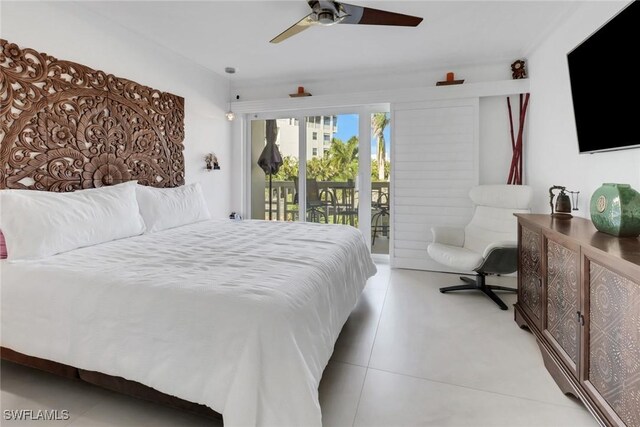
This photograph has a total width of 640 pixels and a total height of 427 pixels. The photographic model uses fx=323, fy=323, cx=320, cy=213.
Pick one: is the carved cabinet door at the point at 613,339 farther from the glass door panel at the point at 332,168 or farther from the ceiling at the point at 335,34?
the glass door panel at the point at 332,168

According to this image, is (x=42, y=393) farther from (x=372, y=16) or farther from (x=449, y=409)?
(x=372, y=16)

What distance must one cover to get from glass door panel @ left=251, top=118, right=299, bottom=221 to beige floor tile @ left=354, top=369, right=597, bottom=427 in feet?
10.8

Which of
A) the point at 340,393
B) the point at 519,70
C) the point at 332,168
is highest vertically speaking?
the point at 519,70

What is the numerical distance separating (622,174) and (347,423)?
217 cm

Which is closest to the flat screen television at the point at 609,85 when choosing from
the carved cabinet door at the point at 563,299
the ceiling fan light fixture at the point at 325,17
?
the carved cabinet door at the point at 563,299

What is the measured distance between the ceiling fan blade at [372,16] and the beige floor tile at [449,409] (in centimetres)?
237

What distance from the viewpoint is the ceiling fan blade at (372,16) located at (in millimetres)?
2230

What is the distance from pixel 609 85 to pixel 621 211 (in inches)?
34.1

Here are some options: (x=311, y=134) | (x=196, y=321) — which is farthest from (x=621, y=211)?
(x=311, y=134)

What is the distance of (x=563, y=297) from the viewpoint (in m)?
1.76

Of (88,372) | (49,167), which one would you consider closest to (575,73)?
(88,372)

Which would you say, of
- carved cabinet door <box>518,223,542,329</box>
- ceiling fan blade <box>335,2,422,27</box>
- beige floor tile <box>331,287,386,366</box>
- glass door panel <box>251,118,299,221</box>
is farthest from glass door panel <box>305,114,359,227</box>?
carved cabinet door <box>518,223,542,329</box>

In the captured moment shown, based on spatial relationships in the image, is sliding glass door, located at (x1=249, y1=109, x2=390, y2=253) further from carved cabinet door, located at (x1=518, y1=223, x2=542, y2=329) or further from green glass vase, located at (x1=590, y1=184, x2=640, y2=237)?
green glass vase, located at (x1=590, y1=184, x2=640, y2=237)

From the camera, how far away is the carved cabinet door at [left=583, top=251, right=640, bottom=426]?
1.19 m
